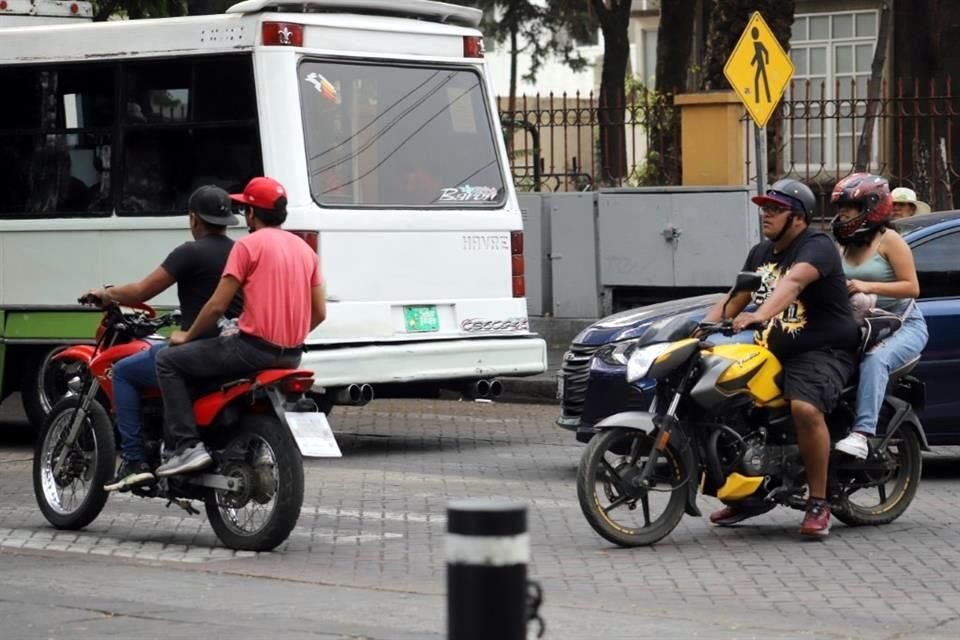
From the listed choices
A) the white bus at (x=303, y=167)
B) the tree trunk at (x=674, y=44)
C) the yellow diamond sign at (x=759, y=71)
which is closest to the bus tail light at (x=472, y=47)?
the white bus at (x=303, y=167)

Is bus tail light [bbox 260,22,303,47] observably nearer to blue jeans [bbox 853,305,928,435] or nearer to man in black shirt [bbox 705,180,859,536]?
man in black shirt [bbox 705,180,859,536]

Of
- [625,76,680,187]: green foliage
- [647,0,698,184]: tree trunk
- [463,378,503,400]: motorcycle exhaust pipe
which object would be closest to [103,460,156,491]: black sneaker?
[463,378,503,400]: motorcycle exhaust pipe

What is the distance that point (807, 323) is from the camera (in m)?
9.24

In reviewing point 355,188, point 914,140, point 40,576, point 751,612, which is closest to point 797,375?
point 751,612

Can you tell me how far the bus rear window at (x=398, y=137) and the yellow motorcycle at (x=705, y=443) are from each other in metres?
3.66

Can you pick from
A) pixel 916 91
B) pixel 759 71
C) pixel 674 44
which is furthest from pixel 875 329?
pixel 674 44

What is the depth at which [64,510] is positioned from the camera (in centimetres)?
982

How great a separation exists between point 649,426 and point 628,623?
182 cm

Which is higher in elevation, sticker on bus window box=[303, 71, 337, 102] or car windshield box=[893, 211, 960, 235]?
sticker on bus window box=[303, 71, 337, 102]

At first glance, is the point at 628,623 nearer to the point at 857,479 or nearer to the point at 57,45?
the point at 857,479

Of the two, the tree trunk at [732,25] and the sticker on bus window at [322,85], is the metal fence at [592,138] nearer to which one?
the tree trunk at [732,25]

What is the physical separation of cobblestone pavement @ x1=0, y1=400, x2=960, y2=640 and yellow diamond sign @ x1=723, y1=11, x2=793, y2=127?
3.94 meters

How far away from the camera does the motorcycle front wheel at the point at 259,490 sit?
349 inches

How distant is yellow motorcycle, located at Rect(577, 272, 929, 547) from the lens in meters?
9.02
